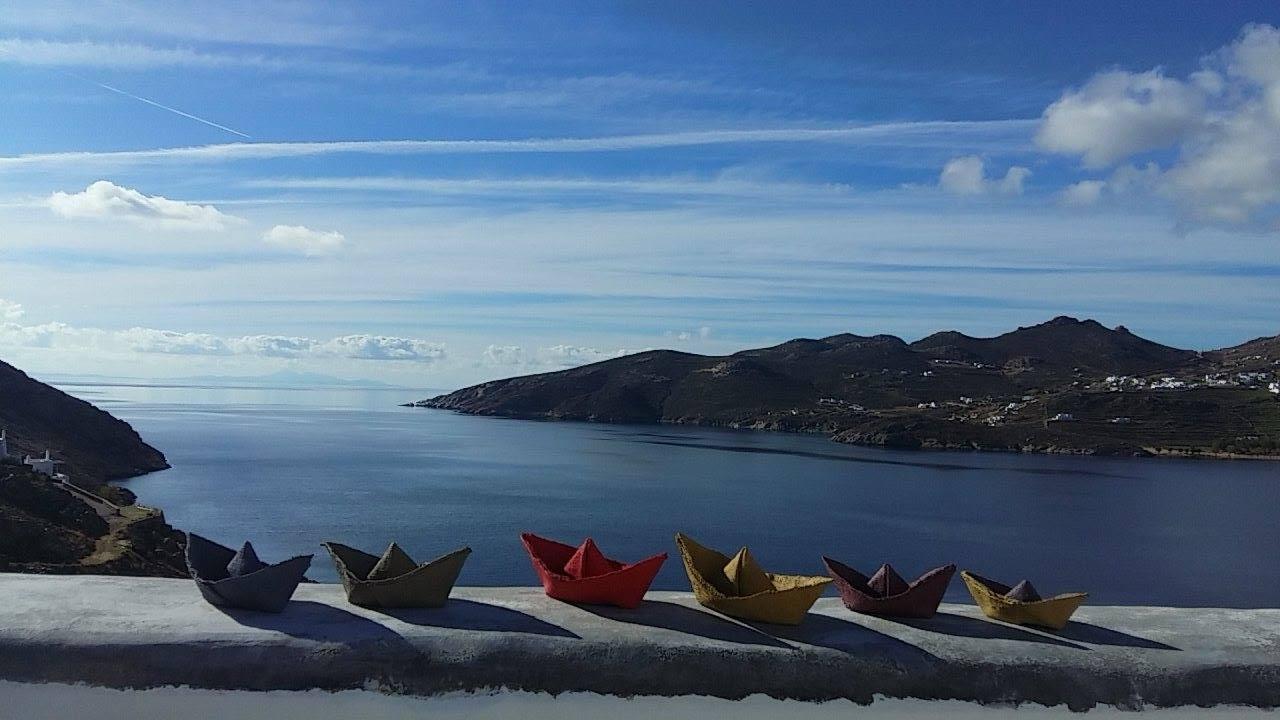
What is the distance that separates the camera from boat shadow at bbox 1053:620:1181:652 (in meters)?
6.05

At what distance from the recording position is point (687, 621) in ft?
20.1

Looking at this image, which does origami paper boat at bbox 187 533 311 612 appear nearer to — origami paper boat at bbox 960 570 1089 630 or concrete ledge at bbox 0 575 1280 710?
concrete ledge at bbox 0 575 1280 710

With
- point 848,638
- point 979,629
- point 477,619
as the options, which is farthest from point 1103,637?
point 477,619

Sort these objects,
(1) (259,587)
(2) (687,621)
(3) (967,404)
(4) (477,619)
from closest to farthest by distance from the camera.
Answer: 1. (1) (259,587)
2. (4) (477,619)
3. (2) (687,621)
4. (3) (967,404)

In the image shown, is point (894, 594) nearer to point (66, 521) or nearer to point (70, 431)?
point (66, 521)

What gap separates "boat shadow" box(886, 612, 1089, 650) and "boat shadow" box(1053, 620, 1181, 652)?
16 centimetres

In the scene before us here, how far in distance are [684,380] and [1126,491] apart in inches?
4700

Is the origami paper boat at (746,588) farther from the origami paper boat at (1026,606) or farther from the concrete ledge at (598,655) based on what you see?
the origami paper boat at (1026,606)

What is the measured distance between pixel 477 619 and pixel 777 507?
199 feet

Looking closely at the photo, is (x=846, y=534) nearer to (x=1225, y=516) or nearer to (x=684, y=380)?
(x=1225, y=516)

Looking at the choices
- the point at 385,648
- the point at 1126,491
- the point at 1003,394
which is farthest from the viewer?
the point at 1003,394

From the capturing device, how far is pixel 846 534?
178 feet

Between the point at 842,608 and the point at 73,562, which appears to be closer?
the point at 842,608

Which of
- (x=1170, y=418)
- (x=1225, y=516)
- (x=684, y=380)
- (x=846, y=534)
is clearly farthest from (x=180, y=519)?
(x=684, y=380)
